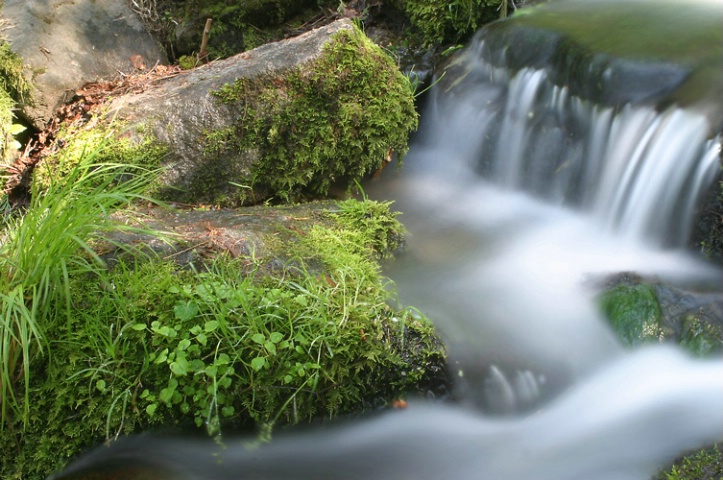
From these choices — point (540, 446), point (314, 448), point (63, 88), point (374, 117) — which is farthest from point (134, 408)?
point (63, 88)

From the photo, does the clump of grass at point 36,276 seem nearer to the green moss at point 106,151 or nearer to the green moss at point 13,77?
the green moss at point 106,151

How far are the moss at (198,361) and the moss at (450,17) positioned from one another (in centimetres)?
330

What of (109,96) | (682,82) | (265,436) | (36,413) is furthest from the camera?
(109,96)

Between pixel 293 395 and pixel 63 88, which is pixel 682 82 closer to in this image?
pixel 293 395

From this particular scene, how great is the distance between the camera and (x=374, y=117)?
384 centimetres

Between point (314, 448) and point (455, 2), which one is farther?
point (455, 2)

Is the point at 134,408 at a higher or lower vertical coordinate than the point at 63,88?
lower

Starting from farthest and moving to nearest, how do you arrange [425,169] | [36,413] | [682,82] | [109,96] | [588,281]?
[425,169] < [109,96] < [682,82] < [588,281] < [36,413]

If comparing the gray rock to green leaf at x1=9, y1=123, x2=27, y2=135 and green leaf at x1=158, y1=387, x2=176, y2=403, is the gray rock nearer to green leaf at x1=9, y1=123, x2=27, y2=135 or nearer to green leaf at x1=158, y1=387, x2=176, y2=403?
green leaf at x1=9, y1=123, x2=27, y2=135

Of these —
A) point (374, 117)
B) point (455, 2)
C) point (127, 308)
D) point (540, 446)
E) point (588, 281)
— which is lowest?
point (540, 446)

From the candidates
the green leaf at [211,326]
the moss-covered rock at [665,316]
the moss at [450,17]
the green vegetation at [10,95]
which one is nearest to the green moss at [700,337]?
the moss-covered rock at [665,316]

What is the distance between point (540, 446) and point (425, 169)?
8.20 feet

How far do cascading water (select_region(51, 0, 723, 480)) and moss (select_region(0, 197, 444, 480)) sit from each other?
137 millimetres

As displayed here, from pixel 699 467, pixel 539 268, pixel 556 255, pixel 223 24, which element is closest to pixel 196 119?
pixel 223 24
